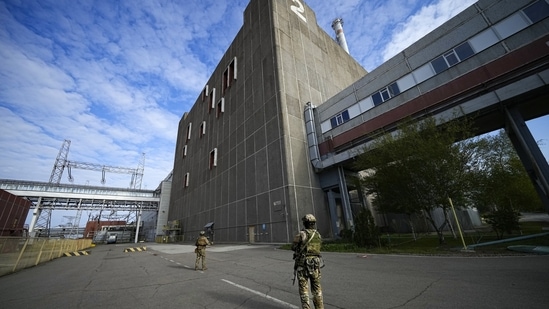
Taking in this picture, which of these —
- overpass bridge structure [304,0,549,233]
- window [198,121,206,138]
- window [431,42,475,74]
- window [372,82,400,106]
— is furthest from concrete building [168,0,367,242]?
window [431,42,475,74]

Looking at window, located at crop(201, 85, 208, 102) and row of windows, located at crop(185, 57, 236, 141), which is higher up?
window, located at crop(201, 85, 208, 102)

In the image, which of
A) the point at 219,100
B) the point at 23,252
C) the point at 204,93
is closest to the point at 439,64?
the point at 23,252

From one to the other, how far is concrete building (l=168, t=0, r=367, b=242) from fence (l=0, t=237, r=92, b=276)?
15.5 m

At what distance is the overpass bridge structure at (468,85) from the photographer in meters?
12.1

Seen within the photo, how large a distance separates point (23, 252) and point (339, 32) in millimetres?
62340

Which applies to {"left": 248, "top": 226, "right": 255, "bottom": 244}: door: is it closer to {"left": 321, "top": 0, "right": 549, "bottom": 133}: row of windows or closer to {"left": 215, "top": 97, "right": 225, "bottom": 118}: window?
{"left": 321, "top": 0, "right": 549, "bottom": 133}: row of windows

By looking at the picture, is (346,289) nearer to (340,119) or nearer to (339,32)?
(340,119)

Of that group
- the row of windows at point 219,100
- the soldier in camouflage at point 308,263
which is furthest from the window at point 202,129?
the soldier in camouflage at point 308,263

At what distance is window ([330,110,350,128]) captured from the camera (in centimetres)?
2189

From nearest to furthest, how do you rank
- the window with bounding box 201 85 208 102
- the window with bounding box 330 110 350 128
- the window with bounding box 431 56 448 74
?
1. the window with bounding box 431 56 448 74
2. the window with bounding box 330 110 350 128
3. the window with bounding box 201 85 208 102

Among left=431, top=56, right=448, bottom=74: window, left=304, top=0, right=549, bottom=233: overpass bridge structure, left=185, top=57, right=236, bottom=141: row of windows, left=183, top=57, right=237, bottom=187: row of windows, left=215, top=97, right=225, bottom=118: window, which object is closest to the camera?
left=304, top=0, right=549, bottom=233: overpass bridge structure

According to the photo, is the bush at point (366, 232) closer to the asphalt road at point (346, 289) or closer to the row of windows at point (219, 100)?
the asphalt road at point (346, 289)

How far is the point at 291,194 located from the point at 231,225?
35.0 ft

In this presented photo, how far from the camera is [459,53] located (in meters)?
15.3
